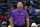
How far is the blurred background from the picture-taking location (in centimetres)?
779

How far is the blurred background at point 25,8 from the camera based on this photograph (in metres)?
7.79

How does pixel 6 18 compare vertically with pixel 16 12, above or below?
below

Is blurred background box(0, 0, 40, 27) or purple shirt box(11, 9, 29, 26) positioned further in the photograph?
blurred background box(0, 0, 40, 27)

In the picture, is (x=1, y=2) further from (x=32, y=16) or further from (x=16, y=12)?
(x=16, y=12)

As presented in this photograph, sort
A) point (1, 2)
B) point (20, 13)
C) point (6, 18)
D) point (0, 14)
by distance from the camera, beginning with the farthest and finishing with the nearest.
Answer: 1. point (1, 2)
2. point (0, 14)
3. point (6, 18)
4. point (20, 13)

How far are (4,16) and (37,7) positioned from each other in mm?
2481

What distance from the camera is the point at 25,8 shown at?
308 inches

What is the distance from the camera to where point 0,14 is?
8.45 metres

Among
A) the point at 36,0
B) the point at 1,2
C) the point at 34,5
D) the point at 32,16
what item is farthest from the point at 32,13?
the point at 1,2

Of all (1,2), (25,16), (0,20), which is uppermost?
(1,2)

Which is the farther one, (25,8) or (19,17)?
(25,8)

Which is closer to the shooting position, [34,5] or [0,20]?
[0,20]

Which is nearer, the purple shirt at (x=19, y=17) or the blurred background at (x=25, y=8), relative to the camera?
the purple shirt at (x=19, y=17)

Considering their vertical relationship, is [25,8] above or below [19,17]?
above
